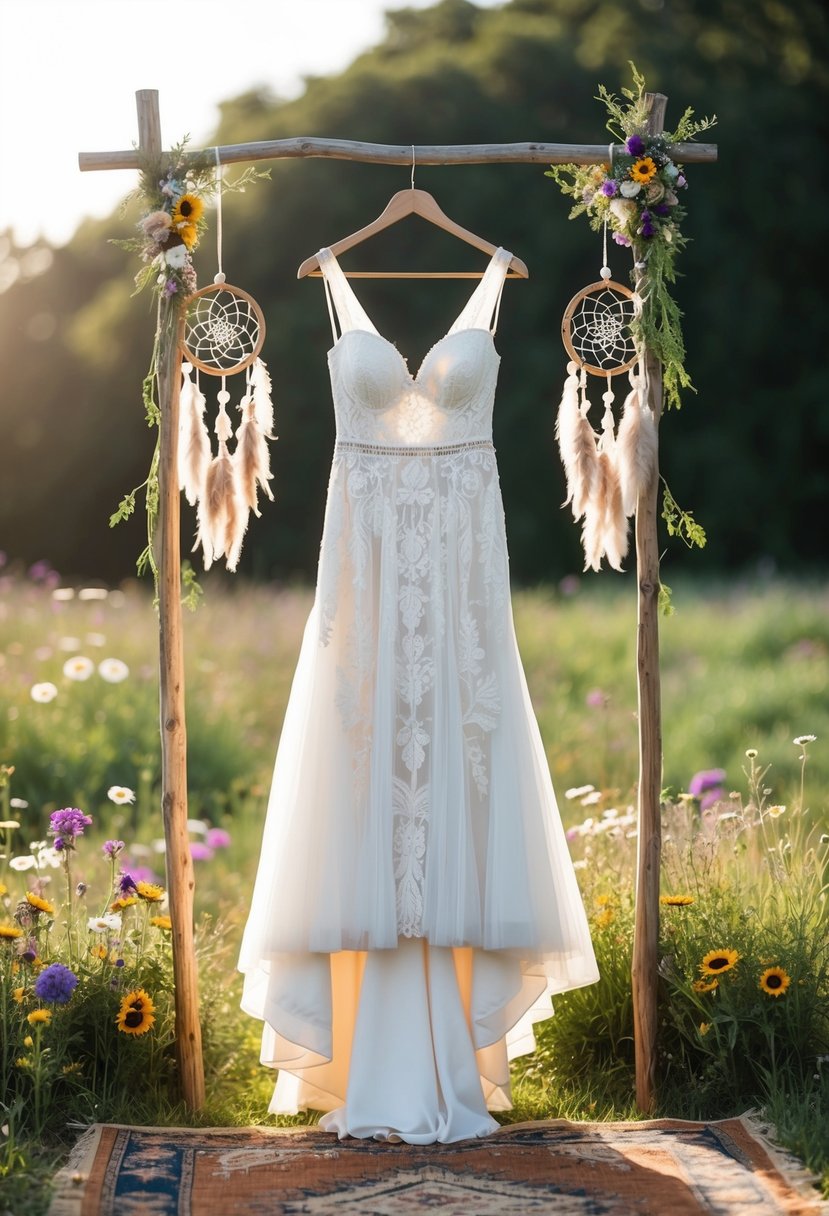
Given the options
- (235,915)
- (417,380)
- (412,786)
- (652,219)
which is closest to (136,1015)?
(412,786)

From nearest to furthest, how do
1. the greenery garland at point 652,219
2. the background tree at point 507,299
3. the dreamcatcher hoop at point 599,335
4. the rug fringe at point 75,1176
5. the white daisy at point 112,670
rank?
the rug fringe at point 75,1176 → the greenery garland at point 652,219 → the dreamcatcher hoop at point 599,335 → the white daisy at point 112,670 → the background tree at point 507,299

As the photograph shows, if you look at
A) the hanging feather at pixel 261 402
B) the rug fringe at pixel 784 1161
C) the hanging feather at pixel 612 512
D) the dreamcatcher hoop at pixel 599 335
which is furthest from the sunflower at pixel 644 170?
the rug fringe at pixel 784 1161

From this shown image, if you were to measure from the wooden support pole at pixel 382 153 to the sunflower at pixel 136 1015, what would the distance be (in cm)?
227

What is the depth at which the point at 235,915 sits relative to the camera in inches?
188

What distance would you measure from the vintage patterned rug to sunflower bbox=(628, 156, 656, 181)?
253 centimetres

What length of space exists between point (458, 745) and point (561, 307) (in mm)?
11871

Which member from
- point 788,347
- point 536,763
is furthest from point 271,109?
point 536,763

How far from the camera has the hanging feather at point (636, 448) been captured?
143 inches

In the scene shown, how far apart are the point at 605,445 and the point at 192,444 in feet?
3.82

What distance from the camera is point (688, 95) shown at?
564 inches

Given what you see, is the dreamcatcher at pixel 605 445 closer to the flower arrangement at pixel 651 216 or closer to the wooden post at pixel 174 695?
the flower arrangement at pixel 651 216

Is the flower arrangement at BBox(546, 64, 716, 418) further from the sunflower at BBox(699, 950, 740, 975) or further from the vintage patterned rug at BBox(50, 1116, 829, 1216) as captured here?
the vintage patterned rug at BBox(50, 1116, 829, 1216)

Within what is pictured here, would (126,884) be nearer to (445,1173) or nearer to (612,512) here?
(445,1173)

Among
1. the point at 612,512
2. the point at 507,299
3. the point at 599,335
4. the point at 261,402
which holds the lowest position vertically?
the point at 612,512
